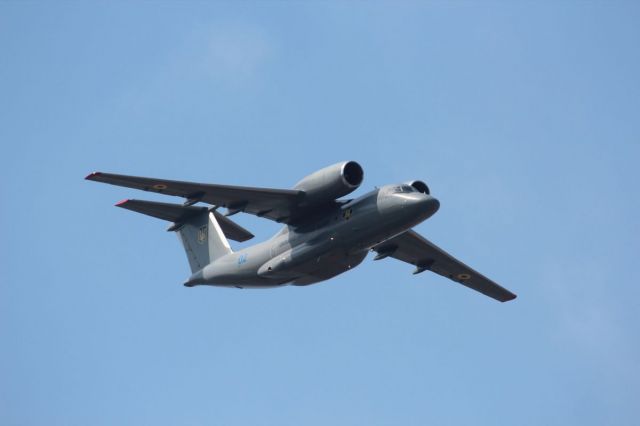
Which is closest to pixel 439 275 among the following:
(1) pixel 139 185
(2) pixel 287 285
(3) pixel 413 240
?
(3) pixel 413 240

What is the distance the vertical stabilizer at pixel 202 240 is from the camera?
91.9 feet

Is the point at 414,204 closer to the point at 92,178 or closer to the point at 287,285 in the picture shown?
the point at 287,285

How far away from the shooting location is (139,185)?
2375 cm

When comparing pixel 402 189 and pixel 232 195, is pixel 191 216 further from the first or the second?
pixel 402 189

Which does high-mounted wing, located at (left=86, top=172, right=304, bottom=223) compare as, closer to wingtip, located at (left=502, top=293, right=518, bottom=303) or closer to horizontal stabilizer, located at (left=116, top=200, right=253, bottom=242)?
horizontal stabilizer, located at (left=116, top=200, right=253, bottom=242)

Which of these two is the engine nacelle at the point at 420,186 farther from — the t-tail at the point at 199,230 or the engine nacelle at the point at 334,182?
the t-tail at the point at 199,230

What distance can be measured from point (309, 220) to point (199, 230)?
16.9 feet

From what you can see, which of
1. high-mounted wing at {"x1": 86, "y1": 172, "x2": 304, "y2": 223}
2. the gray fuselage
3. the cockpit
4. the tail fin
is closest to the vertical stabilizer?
the tail fin

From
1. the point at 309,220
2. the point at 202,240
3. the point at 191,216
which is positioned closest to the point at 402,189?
the point at 309,220

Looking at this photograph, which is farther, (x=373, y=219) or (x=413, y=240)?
(x=413, y=240)

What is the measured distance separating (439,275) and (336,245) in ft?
20.1

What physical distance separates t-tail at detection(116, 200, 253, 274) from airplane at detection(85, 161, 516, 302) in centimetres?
7

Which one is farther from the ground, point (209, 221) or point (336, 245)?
point (209, 221)

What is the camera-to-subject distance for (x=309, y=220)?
24.9 metres
